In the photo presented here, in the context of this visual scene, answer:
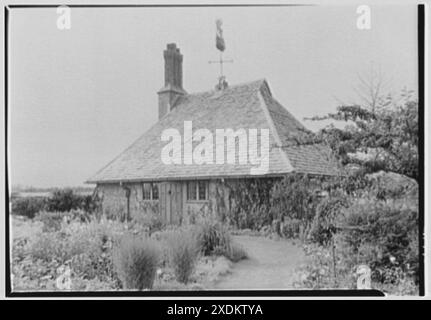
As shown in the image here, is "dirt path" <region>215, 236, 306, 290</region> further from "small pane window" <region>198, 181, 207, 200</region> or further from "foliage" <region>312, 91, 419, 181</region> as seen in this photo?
"foliage" <region>312, 91, 419, 181</region>

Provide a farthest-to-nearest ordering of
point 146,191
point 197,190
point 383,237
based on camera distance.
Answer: point 146,191
point 197,190
point 383,237

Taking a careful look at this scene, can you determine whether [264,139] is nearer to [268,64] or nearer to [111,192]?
[268,64]

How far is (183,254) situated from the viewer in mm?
4012

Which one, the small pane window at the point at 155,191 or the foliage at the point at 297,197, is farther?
the small pane window at the point at 155,191

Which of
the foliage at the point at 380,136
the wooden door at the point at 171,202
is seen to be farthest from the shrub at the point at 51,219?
the foliage at the point at 380,136

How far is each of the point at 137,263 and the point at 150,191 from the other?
694 mm

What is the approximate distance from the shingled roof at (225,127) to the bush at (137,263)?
658 millimetres

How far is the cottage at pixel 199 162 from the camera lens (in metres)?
4.03

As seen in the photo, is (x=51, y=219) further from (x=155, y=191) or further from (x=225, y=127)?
(x=225, y=127)

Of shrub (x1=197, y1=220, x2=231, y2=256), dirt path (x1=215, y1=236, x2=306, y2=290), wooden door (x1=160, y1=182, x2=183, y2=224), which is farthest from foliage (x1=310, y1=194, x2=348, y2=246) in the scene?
wooden door (x1=160, y1=182, x2=183, y2=224)

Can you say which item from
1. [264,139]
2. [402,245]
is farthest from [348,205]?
[264,139]

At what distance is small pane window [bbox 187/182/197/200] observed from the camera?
4.06 m

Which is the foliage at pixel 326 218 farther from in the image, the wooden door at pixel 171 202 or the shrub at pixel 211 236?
the wooden door at pixel 171 202

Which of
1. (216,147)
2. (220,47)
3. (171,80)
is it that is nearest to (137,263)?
(216,147)
